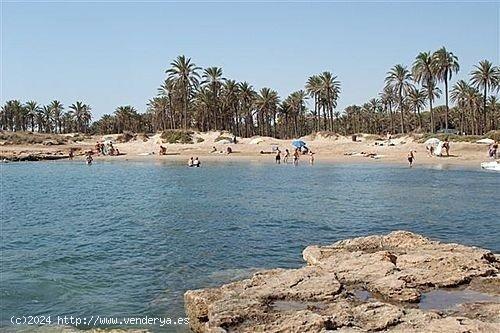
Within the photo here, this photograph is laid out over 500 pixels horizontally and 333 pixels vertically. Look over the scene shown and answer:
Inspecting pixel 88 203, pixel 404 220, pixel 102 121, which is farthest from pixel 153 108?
pixel 404 220

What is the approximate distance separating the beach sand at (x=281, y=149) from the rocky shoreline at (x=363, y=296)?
45767mm

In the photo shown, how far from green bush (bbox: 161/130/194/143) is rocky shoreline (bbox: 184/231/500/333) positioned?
74.4m

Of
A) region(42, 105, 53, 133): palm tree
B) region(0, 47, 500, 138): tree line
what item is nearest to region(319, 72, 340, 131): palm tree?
region(0, 47, 500, 138): tree line

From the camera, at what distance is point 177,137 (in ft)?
286

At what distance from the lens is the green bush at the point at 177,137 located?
285ft

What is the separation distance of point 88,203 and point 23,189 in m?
11.4

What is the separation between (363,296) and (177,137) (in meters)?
78.7

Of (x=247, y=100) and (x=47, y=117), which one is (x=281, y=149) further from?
(x=47, y=117)

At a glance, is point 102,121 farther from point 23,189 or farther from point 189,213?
point 189,213

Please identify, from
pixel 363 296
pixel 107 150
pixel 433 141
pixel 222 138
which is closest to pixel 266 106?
pixel 222 138

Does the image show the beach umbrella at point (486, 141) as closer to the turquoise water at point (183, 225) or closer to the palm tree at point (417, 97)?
the turquoise water at point (183, 225)

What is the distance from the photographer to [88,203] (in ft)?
111

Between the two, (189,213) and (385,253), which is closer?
(385,253)

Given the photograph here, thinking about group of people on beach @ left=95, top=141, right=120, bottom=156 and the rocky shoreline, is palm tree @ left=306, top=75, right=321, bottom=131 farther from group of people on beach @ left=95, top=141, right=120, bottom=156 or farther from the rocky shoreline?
the rocky shoreline
